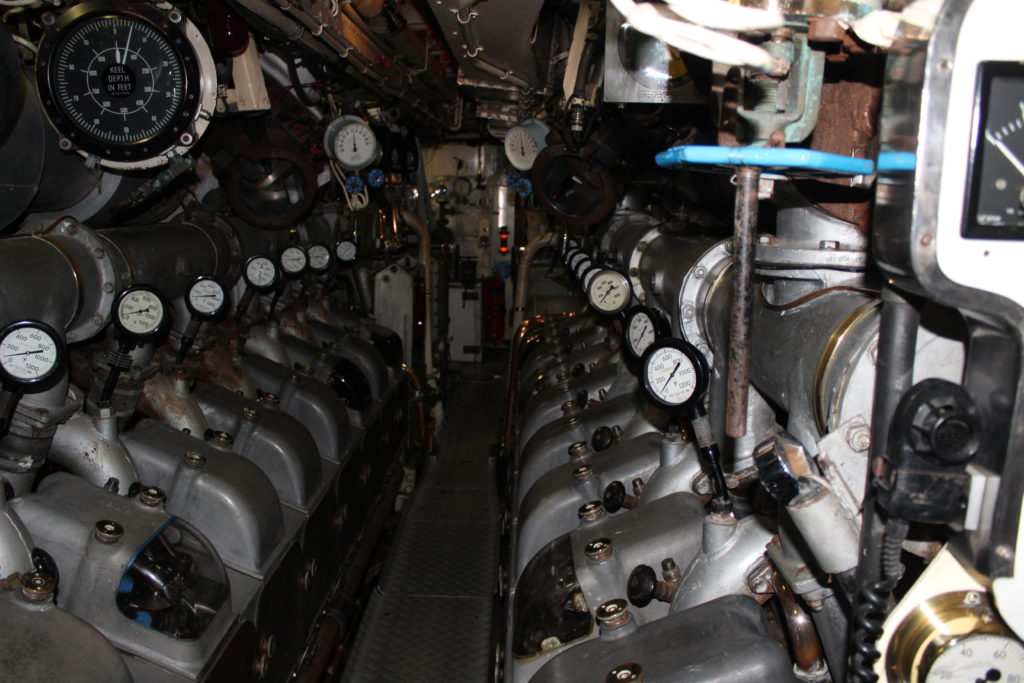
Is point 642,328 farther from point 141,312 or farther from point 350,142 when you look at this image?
point 350,142

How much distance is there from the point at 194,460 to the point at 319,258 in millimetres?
2868

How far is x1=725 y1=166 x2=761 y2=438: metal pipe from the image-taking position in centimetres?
111

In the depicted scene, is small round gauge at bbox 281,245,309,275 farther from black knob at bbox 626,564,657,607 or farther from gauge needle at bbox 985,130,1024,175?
gauge needle at bbox 985,130,1024,175

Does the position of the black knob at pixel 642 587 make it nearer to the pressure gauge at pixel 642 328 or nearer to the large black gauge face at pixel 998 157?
the pressure gauge at pixel 642 328

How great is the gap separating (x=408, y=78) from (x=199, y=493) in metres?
3.51

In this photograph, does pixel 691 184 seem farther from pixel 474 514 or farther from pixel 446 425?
pixel 446 425

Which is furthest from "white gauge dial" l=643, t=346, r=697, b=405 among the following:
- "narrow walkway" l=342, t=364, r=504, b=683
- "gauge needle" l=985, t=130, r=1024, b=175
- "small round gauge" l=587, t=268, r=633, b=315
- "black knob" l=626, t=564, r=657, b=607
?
"narrow walkway" l=342, t=364, r=504, b=683

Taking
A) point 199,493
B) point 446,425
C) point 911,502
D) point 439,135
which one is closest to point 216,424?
point 199,493

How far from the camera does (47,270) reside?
2.48 m

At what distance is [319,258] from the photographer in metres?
5.68

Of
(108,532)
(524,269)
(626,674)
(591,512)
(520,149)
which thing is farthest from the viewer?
(524,269)

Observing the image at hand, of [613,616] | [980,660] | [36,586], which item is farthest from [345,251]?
[980,660]

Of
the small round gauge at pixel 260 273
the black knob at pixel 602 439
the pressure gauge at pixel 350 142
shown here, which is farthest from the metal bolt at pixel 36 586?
the pressure gauge at pixel 350 142

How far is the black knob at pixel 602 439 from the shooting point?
3.40 m
